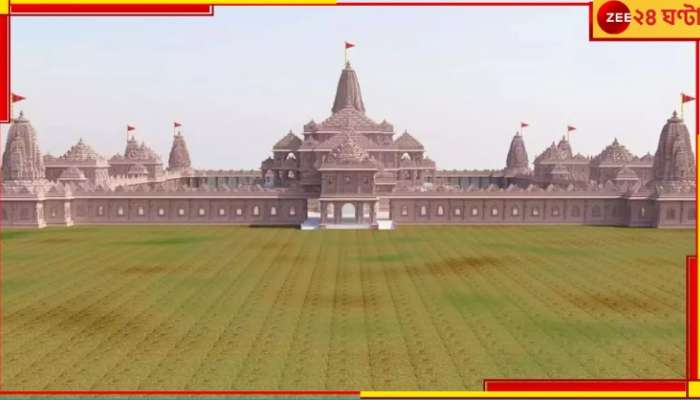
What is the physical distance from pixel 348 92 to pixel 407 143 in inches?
435

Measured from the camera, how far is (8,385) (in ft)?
51.1

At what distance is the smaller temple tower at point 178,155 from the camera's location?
99.9m

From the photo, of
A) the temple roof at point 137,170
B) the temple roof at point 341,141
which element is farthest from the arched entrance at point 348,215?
the temple roof at point 137,170

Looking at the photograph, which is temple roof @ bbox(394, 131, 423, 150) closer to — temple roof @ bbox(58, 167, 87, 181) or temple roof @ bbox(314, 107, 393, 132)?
temple roof @ bbox(314, 107, 393, 132)

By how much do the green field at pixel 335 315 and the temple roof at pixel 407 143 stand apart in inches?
1486

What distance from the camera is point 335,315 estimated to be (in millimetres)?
22266

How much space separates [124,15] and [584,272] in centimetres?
2734

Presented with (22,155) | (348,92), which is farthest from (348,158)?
(348,92)

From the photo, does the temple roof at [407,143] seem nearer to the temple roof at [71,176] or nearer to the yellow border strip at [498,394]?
the temple roof at [71,176]

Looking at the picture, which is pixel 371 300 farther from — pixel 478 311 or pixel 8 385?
pixel 8 385

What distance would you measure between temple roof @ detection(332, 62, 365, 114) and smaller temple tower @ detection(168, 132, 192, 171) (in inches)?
1189

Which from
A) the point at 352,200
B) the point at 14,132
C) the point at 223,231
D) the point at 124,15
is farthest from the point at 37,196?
the point at 124,15

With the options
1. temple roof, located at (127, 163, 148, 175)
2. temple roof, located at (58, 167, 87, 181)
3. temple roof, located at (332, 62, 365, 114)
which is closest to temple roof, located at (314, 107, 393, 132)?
temple roof, located at (332, 62, 365, 114)

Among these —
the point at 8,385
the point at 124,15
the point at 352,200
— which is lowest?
the point at 8,385
